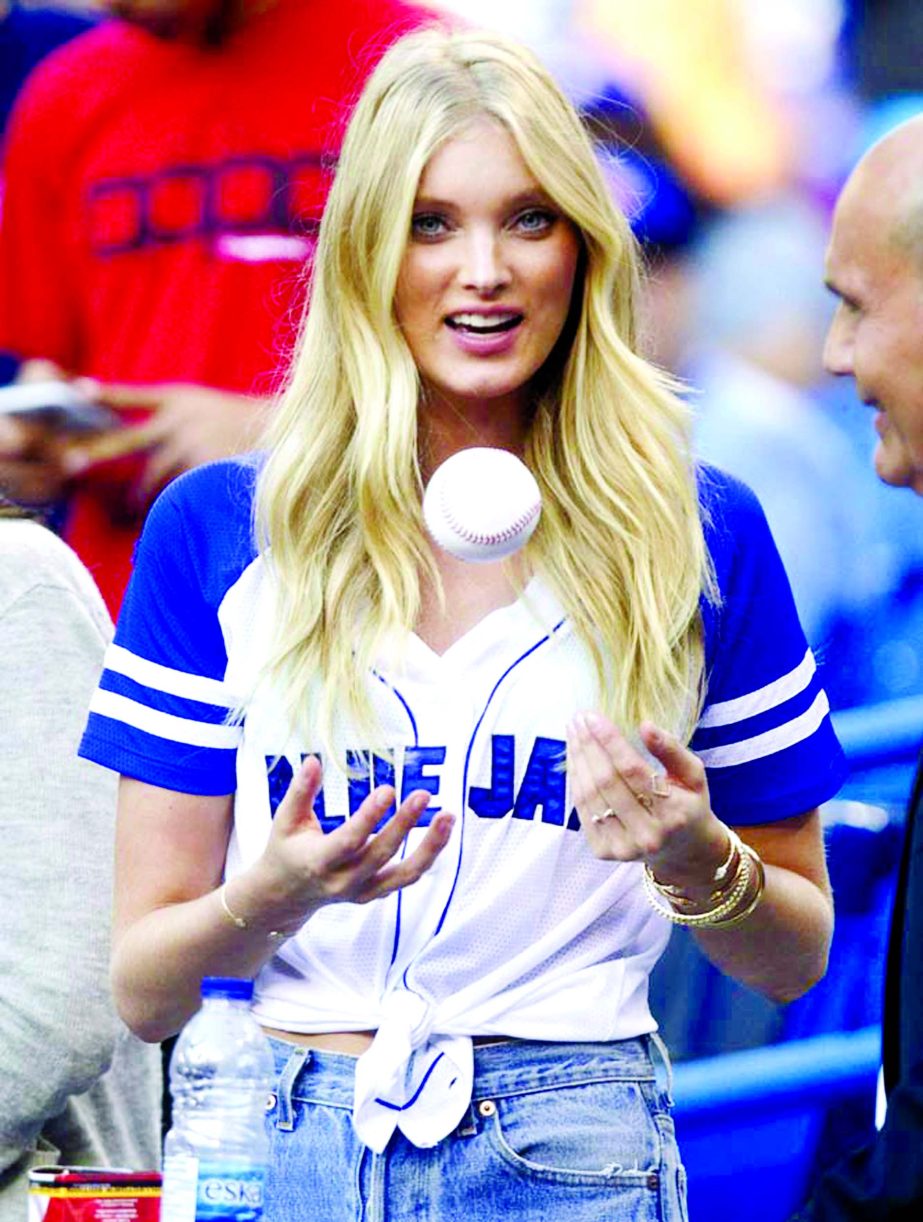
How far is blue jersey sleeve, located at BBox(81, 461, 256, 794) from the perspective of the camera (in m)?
2.46

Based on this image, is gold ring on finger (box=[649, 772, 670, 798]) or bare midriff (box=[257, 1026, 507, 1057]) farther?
bare midriff (box=[257, 1026, 507, 1057])

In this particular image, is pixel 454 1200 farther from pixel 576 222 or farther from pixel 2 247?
pixel 2 247

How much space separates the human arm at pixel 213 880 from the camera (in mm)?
2066

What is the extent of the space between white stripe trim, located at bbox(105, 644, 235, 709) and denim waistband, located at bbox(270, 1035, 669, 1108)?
39 cm

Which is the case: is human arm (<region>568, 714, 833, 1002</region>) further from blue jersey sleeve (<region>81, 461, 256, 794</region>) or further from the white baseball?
blue jersey sleeve (<region>81, 461, 256, 794</region>)

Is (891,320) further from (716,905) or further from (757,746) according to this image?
(716,905)

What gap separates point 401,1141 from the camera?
7.52 ft

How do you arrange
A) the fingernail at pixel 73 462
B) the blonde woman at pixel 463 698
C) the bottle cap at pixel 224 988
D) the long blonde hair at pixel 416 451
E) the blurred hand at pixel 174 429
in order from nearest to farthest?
the bottle cap at pixel 224 988 < the blonde woman at pixel 463 698 < the long blonde hair at pixel 416 451 < the blurred hand at pixel 174 429 < the fingernail at pixel 73 462

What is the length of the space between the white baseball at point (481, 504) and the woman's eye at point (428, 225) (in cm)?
39

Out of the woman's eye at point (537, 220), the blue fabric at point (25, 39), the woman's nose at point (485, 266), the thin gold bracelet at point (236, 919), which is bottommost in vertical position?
the thin gold bracelet at point (236, 919)

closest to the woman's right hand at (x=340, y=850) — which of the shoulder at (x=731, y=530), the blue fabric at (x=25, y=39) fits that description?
the shoulder at (x=731, y=530)

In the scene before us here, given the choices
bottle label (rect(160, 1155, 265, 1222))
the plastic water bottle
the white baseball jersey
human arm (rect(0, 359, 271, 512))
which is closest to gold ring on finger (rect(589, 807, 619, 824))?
the white baseball jersey

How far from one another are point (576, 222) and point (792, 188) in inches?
66.1

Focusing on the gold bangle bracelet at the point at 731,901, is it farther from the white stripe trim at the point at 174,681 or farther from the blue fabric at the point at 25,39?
the blue fabric at the point at 25,39
